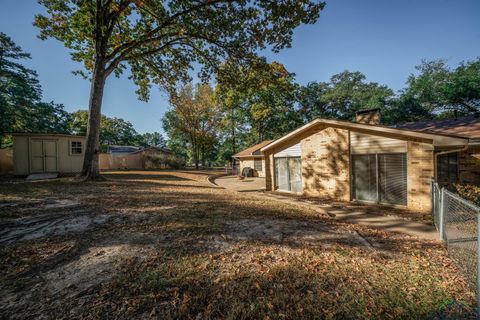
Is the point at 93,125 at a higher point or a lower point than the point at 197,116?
lower

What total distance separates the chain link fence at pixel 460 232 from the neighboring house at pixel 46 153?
18.7m

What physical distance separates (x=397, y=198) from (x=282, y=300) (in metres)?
7.77

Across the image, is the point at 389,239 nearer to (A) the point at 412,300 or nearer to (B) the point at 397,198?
(A) the point at 412,300

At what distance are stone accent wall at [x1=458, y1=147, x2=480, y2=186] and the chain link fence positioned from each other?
16.3ft

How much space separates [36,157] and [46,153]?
52 cm

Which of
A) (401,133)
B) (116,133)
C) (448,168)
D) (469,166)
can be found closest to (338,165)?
(401,133)

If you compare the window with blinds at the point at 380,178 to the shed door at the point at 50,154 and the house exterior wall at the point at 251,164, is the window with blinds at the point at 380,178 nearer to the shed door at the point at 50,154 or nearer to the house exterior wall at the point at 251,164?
the house exterior wall at the point at 251,164

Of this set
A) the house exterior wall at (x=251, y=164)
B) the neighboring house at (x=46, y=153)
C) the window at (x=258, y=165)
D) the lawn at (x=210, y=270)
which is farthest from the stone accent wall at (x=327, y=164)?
the neighboring house at (x=46, y=153)

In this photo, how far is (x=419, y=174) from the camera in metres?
7.07

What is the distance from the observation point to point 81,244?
3461mm

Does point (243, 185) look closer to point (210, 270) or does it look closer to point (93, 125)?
point (93, 125)

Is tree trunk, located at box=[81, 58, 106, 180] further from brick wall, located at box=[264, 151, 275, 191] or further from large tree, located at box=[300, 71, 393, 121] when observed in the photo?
large tree, located at box=[300, 71, 393, 121]

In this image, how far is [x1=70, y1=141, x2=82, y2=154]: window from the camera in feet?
44.8

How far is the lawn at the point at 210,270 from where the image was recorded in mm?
2211
